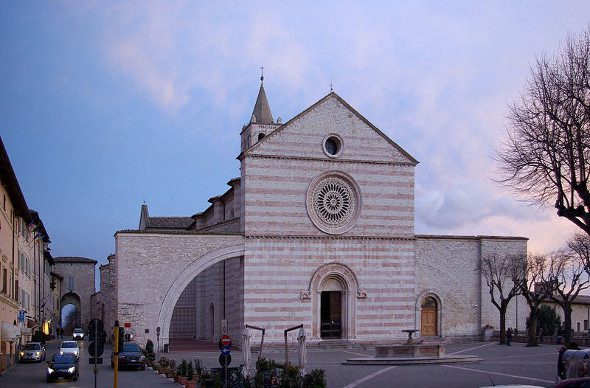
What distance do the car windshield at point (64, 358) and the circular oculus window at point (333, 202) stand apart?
1816 centimetres

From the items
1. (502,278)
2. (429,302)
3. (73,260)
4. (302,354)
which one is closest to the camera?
(302,354)

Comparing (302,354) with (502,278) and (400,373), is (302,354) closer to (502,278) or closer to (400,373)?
(400,373)

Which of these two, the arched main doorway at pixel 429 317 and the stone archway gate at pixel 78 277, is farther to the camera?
the stone archway gate at pixel 78 277

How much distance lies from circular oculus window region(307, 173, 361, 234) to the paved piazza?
7890 millimetres

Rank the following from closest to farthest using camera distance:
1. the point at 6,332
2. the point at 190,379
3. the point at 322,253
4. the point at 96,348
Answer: the point at 96,348, the point at 190,379, the point at 6,332, the point at 322,253

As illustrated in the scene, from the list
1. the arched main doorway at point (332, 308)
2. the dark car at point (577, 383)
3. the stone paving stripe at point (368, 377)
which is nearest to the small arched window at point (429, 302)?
the arched main doorway at point (332, 308)

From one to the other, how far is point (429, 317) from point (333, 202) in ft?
33.4

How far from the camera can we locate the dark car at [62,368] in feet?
95.3

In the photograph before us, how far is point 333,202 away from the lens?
45250 millimetres

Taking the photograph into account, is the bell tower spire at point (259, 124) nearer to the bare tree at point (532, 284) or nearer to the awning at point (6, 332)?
the bare tree at point (532, 284)

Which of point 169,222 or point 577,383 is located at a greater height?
point 169,222

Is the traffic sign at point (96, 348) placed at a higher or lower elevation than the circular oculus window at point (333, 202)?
lower

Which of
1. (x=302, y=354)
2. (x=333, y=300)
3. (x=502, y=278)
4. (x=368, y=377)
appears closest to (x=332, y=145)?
(x=333, y=300)

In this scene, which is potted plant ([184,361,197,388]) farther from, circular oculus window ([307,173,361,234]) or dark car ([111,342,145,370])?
circular oculus window ([307,173,361,234])
